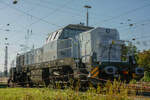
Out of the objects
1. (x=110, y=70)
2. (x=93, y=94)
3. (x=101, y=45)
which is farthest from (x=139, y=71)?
(x=93, y=94)

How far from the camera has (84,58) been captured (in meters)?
10.0

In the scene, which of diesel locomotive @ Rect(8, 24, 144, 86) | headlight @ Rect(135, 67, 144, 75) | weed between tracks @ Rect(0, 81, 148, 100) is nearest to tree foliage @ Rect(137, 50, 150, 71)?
diesel locomotive @ Rect(8, 24, 144, 86)

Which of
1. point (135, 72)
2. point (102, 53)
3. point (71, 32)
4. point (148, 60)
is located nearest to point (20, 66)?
point (71, 32)

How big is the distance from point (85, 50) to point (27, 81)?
740cm

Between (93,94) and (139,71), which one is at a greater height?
(139,71)

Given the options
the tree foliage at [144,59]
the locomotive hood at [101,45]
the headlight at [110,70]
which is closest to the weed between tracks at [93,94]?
the headlight at [110,70]

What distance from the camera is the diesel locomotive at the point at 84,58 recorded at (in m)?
8.98

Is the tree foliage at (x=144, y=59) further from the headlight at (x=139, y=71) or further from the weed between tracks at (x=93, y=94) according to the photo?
the weed between tracks at (x=93, y=94)

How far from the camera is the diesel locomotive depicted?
8977mm

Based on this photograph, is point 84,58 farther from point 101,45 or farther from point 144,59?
point 144,59

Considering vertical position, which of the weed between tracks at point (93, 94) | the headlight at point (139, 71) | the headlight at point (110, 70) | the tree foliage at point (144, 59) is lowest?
the weed between tracks at point (93, 94)

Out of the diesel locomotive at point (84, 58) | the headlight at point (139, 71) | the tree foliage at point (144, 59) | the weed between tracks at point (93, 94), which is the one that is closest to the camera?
the weed between tracks at point (93, 94)

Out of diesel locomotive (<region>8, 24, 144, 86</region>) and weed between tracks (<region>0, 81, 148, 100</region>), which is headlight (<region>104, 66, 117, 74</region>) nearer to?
diesel locomotive (<region>8, 24, 144, 86</region>)

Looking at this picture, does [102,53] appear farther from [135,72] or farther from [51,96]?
[51,96]
